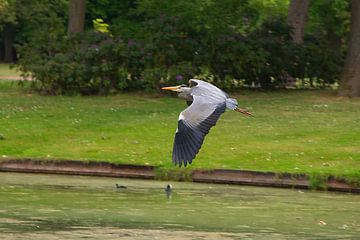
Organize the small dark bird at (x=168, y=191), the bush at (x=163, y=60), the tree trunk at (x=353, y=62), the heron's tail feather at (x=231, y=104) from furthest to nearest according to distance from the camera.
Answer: the bush at (x=163, y=60) → the tree trunk at (x=353, y=62) → the small dark bird at (x=168, y=191) → the heron's tail feather at (x=231, y=104)

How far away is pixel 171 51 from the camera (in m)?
26.5

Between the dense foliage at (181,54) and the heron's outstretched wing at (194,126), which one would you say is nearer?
the heron's outstretched wing at (194,126)

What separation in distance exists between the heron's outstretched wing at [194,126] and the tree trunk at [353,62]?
13.1 meters

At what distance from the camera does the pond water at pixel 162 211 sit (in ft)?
36.7

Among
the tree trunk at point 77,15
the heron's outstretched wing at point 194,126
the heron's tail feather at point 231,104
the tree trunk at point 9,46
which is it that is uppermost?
Answer: the tree trunk at point 77,15

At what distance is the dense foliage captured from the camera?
26500 mm

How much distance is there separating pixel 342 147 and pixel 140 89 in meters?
9.91

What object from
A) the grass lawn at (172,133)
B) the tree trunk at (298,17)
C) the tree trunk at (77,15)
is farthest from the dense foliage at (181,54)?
the grass lawn at (172,133)

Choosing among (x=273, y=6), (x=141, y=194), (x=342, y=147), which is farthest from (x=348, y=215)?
(x=273, y=6)

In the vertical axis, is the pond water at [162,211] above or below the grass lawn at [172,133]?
below

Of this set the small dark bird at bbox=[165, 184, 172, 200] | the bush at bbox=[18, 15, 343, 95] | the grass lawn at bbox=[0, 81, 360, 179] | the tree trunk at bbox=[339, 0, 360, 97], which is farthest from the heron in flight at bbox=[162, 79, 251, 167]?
the tree trunk at bbox=[339, 0, 360, 97]

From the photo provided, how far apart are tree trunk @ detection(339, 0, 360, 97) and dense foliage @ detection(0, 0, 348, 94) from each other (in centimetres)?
224

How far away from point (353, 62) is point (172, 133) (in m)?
7.95

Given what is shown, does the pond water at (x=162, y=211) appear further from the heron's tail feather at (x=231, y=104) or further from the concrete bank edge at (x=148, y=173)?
the heron's tail feather at (x=231, y=104)
